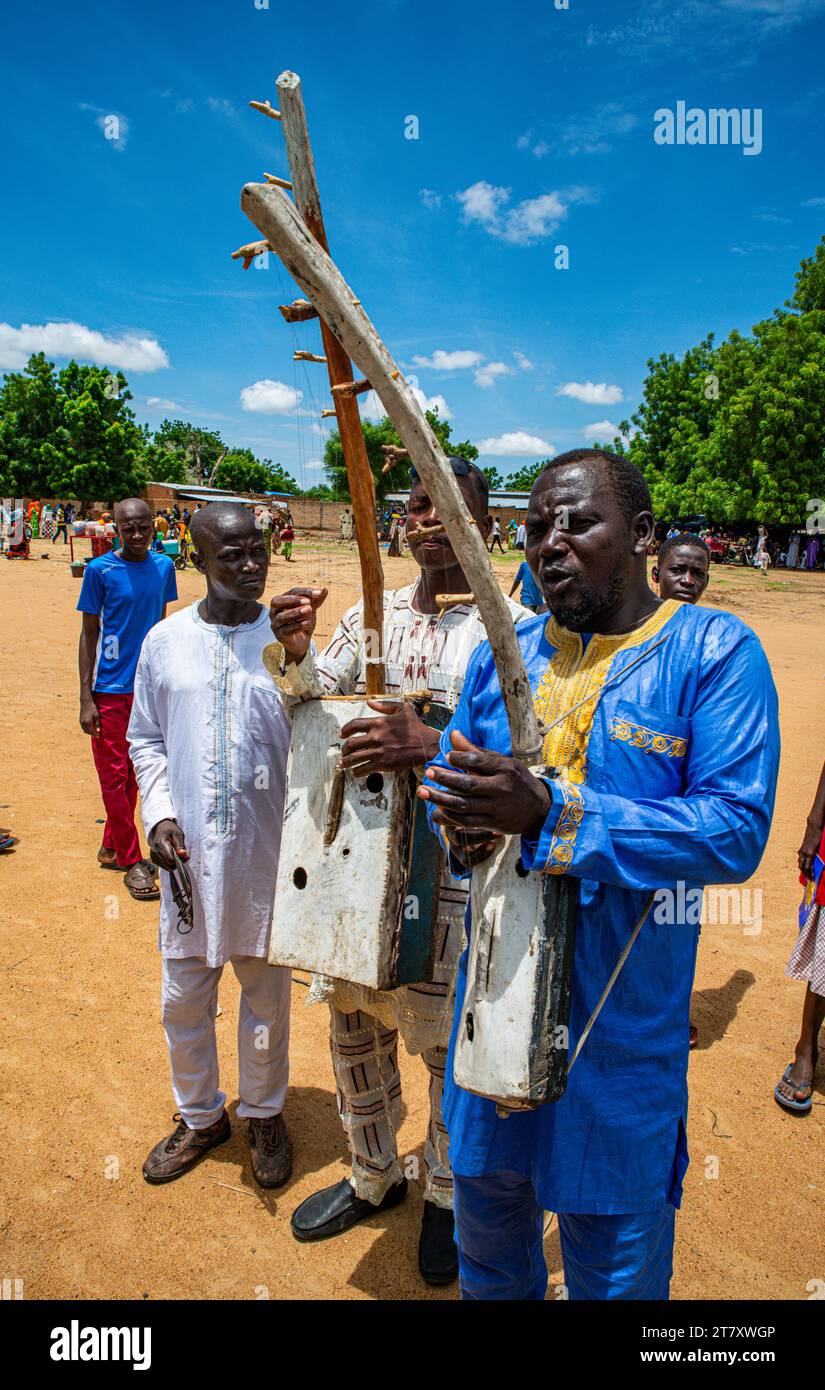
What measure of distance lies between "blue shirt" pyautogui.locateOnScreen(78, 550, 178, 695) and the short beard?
159 inches

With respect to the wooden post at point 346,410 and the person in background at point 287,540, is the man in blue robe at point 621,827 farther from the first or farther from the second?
the person in background at point 287,540

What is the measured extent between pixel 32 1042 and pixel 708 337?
139 feet

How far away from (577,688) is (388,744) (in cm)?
59

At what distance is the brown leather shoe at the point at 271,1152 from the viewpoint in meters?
2.89

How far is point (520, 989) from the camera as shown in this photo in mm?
1487

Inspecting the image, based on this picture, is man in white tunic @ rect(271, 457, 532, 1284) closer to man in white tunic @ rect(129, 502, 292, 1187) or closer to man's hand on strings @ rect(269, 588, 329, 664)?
man's hand on strings @ rect(269, 588, 329, 664)

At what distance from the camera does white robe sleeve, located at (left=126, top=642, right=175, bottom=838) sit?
9.12 ft

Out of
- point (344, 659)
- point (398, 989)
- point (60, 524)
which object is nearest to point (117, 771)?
point (344, 659)

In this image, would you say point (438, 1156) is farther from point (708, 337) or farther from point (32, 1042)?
point (708, 337)

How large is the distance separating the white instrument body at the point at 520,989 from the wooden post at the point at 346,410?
81cm

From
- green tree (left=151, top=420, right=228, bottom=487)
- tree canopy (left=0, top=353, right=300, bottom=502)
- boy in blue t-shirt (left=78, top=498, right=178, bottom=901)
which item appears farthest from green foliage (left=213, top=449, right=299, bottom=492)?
boy in blue t-shirt (left=78, top=498, right=178, bottom=901)

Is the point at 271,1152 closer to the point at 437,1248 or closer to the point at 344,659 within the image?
the point at 437,1248

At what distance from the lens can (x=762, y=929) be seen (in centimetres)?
493
